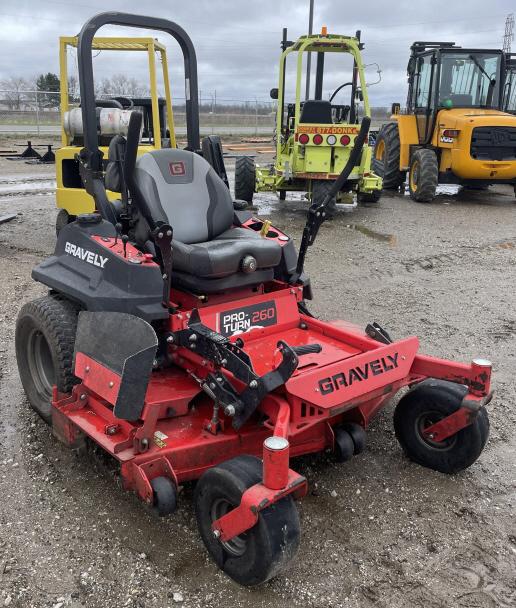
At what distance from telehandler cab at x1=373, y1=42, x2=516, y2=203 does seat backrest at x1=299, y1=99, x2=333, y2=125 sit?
2.23 meters

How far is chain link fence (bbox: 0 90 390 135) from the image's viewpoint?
77.1ft

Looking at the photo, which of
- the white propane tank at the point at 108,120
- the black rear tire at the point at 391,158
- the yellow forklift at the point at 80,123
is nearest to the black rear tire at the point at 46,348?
the yellow forklift at the point at 80,123

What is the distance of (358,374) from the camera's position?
2.71 meters

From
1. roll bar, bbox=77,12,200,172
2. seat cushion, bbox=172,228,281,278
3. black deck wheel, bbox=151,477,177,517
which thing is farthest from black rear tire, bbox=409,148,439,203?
black deck wheel, bbox=151,477,177,517

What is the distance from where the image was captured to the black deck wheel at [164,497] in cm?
241

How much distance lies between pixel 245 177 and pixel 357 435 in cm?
733

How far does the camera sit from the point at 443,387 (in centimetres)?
299

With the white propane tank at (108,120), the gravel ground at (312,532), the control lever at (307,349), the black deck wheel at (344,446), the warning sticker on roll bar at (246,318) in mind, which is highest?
the white propane tank at (108,120)

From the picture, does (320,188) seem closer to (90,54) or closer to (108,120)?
(108,120)

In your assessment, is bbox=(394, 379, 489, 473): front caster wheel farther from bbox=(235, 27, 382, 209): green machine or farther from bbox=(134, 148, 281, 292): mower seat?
bbox=(235, 27, 382, 209): green machine

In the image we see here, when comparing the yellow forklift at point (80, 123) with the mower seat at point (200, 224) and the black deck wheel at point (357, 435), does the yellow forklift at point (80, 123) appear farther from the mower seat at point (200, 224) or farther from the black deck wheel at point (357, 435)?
the black deck wheel at point (357, 435)

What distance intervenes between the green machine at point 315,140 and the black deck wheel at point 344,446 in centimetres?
592

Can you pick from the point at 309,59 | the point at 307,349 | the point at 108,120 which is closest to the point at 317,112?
the point at 309,59

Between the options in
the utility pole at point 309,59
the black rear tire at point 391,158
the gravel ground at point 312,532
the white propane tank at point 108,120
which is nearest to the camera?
the gravel ground at point 312,532
